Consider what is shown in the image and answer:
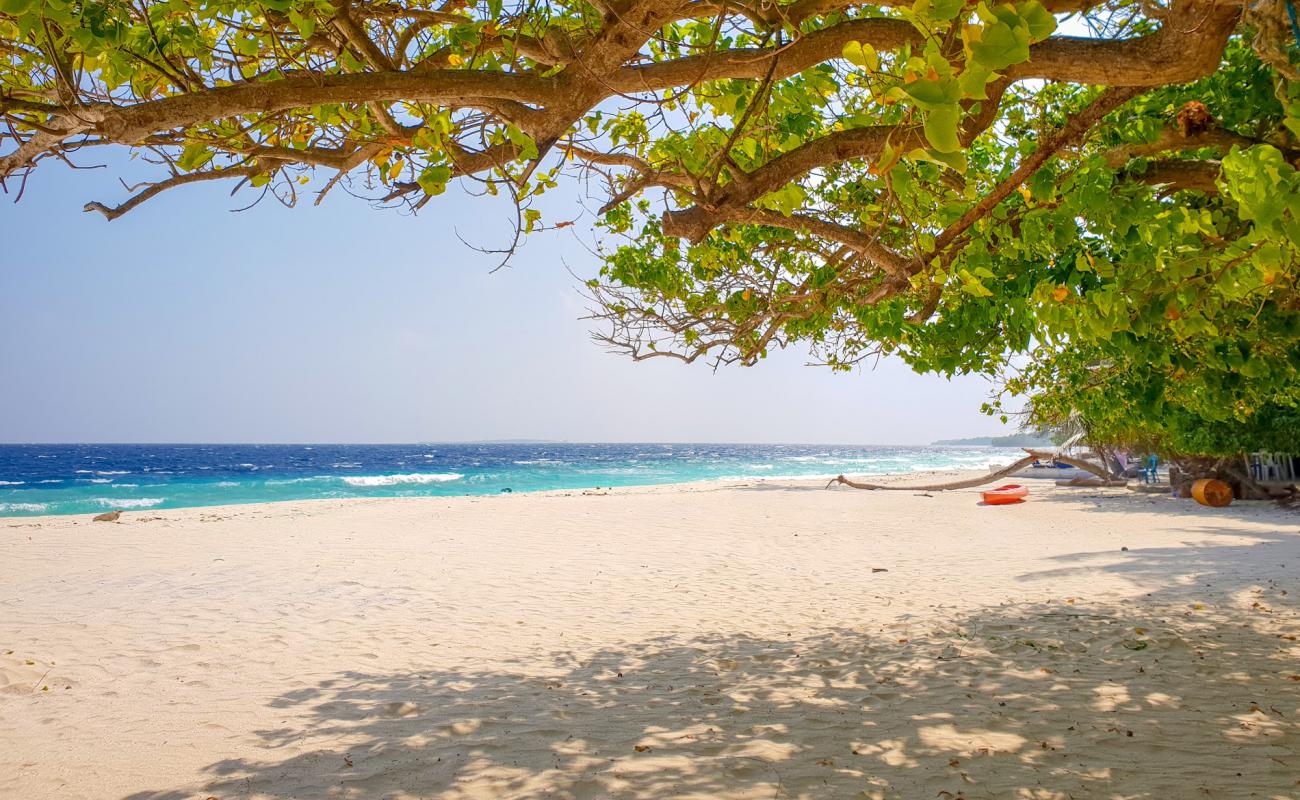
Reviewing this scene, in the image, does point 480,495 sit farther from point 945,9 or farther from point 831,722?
point 945,9

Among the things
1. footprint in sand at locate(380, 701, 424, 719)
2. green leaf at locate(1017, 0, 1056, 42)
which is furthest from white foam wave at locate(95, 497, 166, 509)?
green leaf at locate(1017, 0, 1056, 42)

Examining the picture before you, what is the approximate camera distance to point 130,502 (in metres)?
28.6

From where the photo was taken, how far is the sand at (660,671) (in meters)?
3.57

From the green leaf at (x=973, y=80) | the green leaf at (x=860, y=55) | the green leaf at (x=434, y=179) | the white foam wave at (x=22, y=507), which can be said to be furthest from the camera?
the white foam wave at (x=22, y=507)

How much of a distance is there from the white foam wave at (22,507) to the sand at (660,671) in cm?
1898

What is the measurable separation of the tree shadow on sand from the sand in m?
0.02

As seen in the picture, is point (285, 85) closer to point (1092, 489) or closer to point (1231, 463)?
point (1231, 463)

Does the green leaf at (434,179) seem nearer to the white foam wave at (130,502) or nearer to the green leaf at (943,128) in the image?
the green leaf at (943,128)

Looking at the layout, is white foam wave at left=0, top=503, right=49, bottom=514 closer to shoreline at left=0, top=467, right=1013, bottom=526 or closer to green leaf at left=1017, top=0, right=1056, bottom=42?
shoreline at left=0, top=467, right=1013, bottom=526

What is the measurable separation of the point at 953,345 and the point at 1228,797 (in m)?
2.98

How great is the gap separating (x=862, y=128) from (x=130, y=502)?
33.2 m

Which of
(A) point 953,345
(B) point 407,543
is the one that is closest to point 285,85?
(A) point 953,345

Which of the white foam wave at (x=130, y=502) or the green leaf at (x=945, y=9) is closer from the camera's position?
the green leaf at (x=945, y=9)

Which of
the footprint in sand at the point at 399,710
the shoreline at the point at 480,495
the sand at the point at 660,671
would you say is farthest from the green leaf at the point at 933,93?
the shoreline at the point at 480,495
